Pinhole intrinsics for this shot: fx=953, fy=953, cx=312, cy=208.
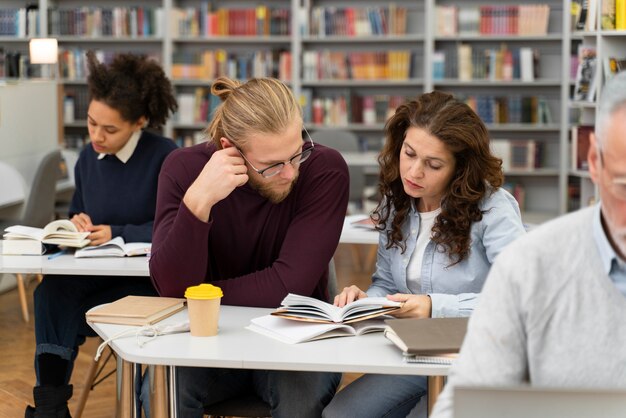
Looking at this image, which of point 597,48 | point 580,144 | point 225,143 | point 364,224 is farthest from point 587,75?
point 225,143

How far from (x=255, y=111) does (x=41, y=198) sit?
9.79 feet

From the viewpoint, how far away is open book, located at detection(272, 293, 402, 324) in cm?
218

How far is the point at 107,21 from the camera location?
8.25 metres

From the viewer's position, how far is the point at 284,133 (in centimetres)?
242

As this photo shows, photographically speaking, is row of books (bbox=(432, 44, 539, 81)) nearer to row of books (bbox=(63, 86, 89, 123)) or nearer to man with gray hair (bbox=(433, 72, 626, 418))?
row of books (bbox=(63, 86, 89, 123))

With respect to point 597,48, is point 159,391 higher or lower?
lower

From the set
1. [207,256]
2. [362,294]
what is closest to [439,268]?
[362,294]

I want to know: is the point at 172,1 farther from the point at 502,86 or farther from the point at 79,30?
the point at 502,86

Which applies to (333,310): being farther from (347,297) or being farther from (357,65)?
(357,65)

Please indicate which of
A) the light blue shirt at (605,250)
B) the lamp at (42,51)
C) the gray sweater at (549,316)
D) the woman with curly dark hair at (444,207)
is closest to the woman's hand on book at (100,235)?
the woman with curly dark hair at (444,207)

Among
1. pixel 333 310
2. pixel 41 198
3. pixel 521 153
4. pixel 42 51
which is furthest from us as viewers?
pixel 521 153

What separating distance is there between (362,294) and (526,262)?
1.09m

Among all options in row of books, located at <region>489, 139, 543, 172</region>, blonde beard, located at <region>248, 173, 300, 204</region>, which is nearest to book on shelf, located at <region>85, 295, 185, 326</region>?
blonde beard, located at <region>248, 173, 300, 204</region>

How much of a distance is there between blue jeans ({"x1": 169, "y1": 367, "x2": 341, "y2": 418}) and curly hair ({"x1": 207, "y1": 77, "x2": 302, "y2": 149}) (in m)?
0.60
